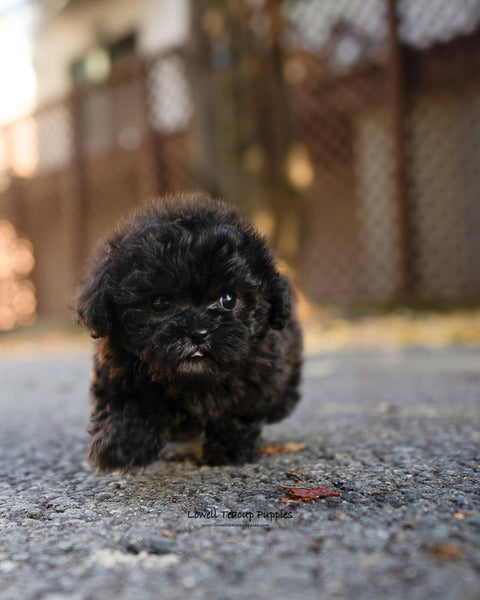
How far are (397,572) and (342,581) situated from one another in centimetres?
13

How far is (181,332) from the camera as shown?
196 centimetres

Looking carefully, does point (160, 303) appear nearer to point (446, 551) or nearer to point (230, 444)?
point (230, 444)

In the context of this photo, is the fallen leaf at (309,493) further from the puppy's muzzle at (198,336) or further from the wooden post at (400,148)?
the wooden post at (400,148)

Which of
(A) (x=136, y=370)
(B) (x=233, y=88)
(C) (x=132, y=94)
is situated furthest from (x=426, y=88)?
(A) (x=136, y=370)

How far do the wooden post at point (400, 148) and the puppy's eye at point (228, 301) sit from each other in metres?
6.61

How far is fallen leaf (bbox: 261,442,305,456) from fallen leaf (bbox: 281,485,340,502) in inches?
22.9

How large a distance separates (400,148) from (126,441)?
7.24 m

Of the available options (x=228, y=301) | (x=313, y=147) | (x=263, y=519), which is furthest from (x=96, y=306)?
(x=313, y=147)

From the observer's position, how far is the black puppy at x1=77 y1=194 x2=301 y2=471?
2.00 meters

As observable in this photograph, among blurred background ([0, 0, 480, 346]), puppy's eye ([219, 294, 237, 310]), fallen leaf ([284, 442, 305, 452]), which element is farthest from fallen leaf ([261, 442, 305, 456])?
blurred background ([0, 0, 480, 346])

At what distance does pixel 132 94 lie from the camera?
36.4 ft

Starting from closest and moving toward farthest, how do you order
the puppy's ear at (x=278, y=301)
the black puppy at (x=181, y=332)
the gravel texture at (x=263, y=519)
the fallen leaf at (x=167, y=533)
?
the gravel texture at (x=263, y=519) → the fallen leaf at (x=167, y=533) → the black puppy at (x=181, y=332) → the puppy's ear at (x=278, y=301)

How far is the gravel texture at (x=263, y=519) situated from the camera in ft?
4.31

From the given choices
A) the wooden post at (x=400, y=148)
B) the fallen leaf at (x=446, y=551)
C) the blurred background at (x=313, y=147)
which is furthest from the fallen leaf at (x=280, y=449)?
the wooden post at (x=400, y=148)
